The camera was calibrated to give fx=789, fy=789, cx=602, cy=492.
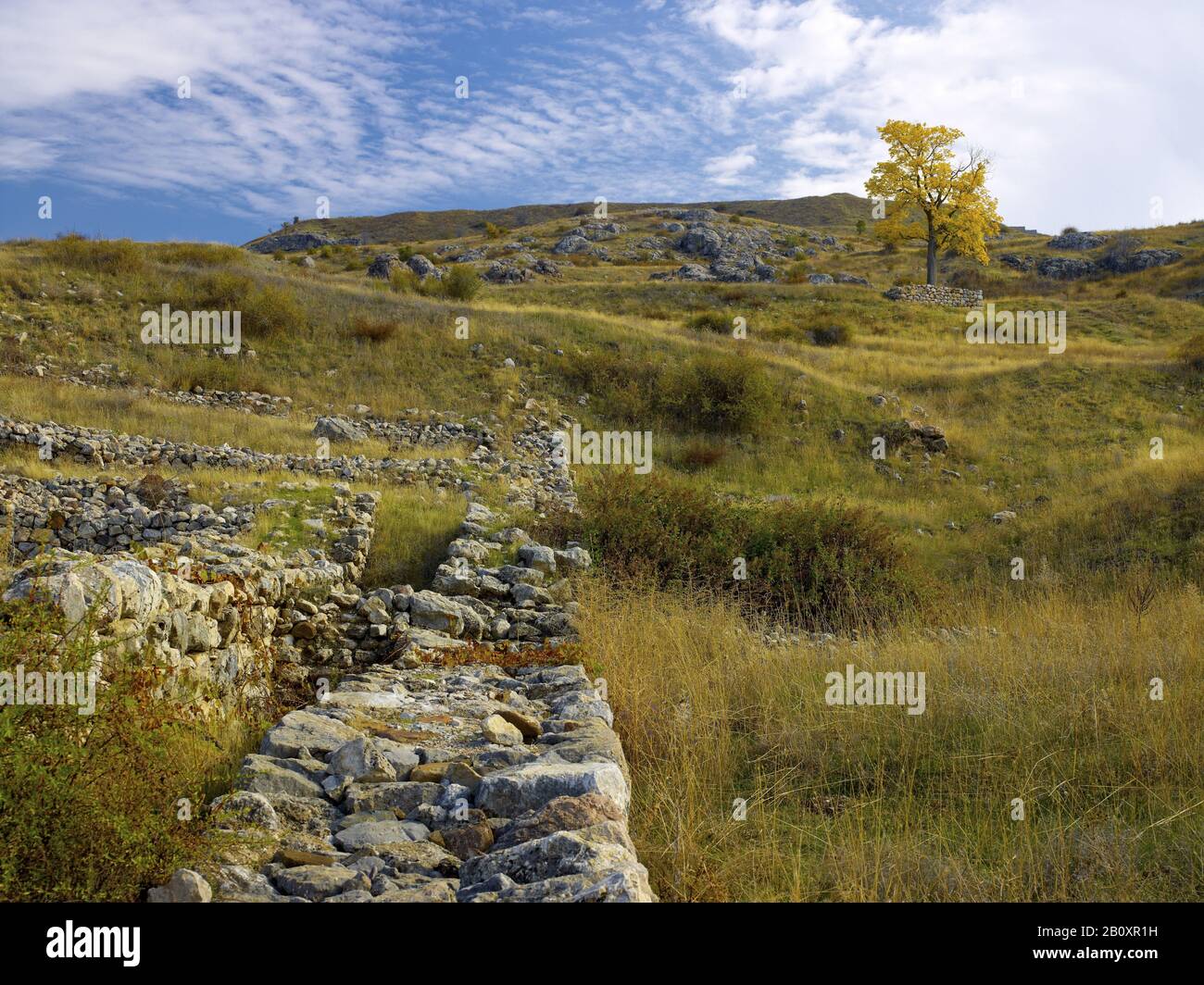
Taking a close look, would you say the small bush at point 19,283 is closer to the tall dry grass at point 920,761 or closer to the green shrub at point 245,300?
the green shrub at point 245,300

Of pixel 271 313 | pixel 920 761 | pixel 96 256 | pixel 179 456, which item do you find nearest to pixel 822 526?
pixel 920 761

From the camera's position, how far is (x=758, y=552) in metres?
10.3

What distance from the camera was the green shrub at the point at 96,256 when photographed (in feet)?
71.8

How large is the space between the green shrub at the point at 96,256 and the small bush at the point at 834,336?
76.1 feet

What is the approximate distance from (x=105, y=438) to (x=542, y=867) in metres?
12.1

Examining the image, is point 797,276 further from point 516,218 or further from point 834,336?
point 516,218

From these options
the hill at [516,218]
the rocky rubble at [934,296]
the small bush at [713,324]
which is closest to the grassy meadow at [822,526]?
the small bush at [713,324]

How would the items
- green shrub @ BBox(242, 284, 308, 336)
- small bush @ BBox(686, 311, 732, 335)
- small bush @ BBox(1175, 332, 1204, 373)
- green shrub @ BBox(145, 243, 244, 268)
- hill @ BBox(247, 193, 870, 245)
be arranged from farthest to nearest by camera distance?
hill @ BBox(247, 193, 870, 245), small bush @ BBox(686, 311, 732, 335), green shrub @ BBox(145, 243, 244, 268), small bush @ BBox(1175, 332, 1204, 373), green shrub @ BBox(242, 284, 308, 336)

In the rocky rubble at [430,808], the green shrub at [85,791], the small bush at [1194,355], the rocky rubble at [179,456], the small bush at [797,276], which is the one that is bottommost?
the rocky rubble at [430,808]

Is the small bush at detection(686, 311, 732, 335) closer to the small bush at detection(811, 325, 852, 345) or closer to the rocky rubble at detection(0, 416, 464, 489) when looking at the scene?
the small bush at detection(811, 325, 852, 345)

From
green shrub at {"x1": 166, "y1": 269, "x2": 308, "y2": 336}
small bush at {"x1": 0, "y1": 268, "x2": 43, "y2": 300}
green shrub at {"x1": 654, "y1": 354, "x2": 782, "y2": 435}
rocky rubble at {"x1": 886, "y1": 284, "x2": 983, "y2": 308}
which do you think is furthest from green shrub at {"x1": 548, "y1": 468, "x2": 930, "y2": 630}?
rocky rubble at {"x1": 886, "y1": 284, "x2": 983, "y2": 308}

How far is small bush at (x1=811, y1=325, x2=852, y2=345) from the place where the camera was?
101ft

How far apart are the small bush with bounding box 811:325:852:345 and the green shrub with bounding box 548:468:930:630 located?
20.9m

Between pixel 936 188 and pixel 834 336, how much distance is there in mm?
19087
